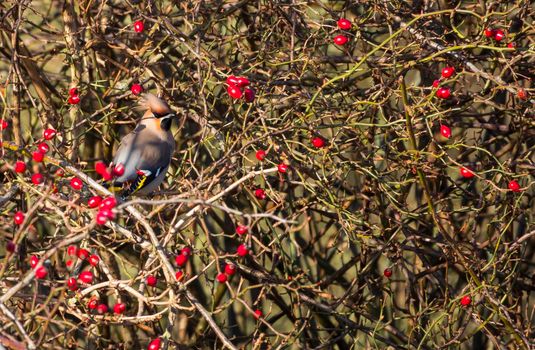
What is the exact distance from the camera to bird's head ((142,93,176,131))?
4211mm

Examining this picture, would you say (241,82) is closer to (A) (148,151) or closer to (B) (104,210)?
(B) (104,210)

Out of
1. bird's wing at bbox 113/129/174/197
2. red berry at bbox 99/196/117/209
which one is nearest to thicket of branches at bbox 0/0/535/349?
bird's wing at bbox 113/129/174/197

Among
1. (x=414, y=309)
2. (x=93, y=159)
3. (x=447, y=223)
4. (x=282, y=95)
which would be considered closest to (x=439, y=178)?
(x=447, y=223)

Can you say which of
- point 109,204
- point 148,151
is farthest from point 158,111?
point 109,204

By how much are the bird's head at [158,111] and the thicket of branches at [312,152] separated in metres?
0.06

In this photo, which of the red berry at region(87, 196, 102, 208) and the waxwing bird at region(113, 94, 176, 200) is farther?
the waxwing bird at region(113, 94, 176, 200)

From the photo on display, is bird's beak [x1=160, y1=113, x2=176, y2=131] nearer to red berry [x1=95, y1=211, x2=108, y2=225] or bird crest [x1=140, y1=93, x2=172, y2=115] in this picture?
bird crest [x1=140, y1=93, x2=172, y2=115]

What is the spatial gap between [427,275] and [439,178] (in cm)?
48

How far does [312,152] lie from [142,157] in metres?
0.94

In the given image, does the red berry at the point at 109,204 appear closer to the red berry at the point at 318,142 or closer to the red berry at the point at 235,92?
the red berry at the point at 235,92

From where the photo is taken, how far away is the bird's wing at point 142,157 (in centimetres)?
412

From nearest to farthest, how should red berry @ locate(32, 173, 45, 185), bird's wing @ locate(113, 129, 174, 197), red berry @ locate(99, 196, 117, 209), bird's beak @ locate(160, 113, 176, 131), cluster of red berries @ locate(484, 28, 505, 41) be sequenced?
red berry @ locate(99, 196, 117, 209)
red berry @ locate(32, 173, 45, 185)
cluster of red berries @ locate(484, 28, 505, 41)
bird's wing @ locate(113, 129, 174, 197)
bird's beak @ locate(160, 113, 176, 131)

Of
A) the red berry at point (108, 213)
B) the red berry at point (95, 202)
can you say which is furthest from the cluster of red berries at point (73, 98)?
the red berry at point (108, 213)

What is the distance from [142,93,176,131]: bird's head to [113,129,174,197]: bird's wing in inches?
2.8
